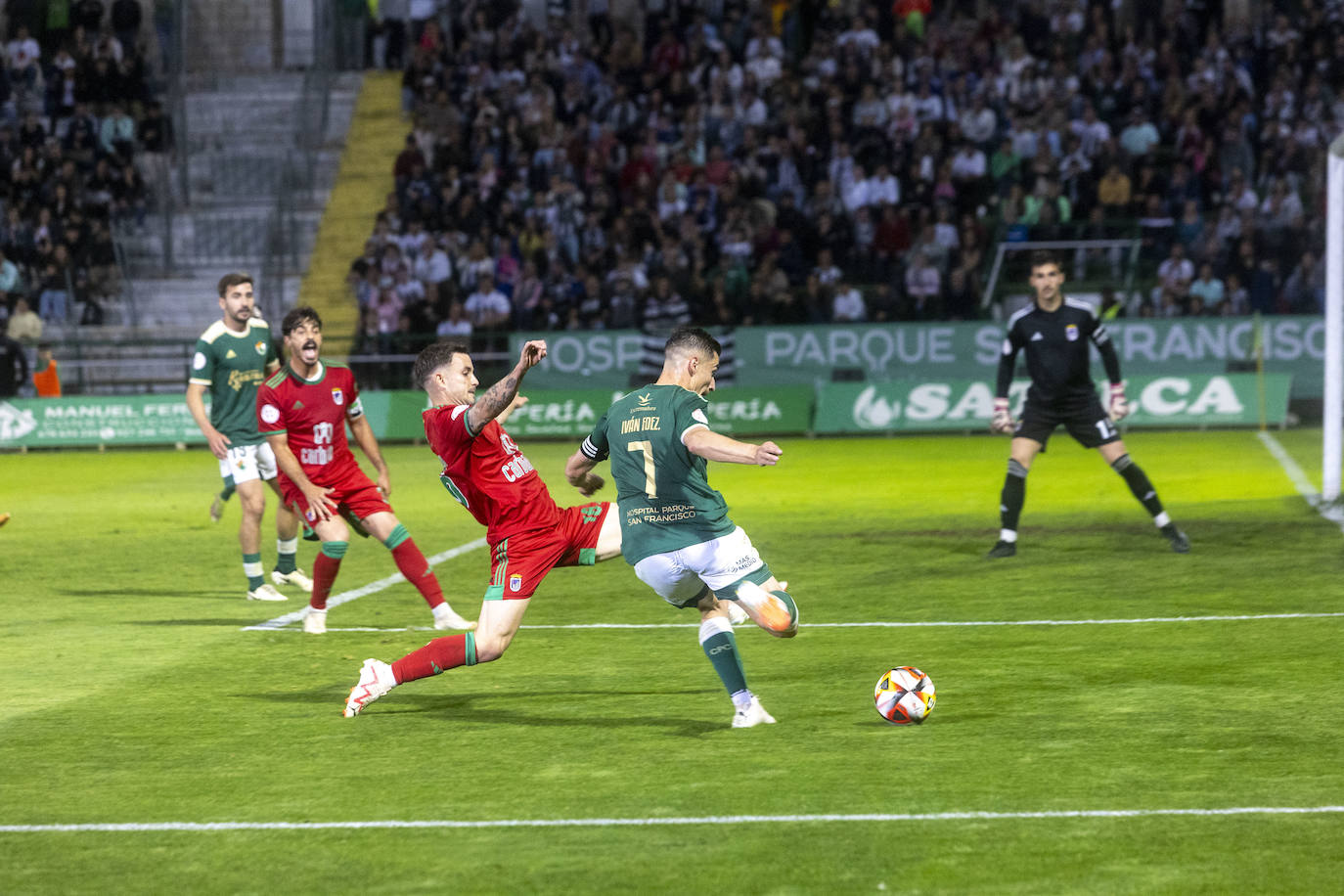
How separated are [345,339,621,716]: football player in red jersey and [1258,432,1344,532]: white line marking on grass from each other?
803cm

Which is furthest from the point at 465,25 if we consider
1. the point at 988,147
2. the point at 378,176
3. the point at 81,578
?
the point at 81,578

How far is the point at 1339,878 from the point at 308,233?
1127 inches

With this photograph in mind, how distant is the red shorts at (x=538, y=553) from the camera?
7.51 metres

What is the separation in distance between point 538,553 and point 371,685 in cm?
102

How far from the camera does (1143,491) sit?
12.3 metres

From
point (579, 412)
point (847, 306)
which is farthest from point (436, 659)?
point (847, 306)

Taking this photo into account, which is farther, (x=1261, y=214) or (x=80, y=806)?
(x=1261, y=214)

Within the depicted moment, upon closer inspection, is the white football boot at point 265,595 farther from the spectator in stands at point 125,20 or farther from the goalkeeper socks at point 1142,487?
the spectator in stands at point 125,20

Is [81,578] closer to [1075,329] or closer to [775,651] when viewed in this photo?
[775,651]

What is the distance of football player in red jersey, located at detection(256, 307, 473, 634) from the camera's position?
9703mm

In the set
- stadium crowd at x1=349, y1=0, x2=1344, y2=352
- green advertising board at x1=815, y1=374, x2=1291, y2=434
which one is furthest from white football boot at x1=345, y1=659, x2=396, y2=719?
stadium crowd at x1=349, y1=0, x2=1344, y2=352

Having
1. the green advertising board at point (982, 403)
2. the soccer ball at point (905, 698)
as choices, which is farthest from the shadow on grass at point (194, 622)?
the green advertising board at point (982, 403)

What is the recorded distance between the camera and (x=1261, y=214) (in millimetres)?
25359

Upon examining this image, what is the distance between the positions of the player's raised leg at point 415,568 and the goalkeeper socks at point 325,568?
0.27 meters
